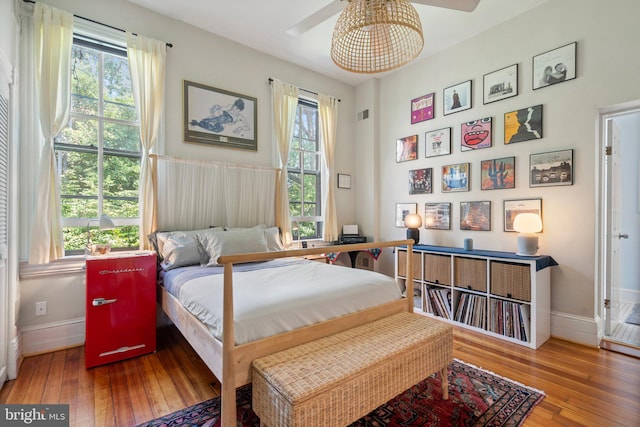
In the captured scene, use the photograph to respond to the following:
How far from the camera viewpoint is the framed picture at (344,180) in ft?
14.7

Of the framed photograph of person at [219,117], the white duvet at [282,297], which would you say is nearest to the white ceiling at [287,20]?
the framed photograph of person at [219,117]

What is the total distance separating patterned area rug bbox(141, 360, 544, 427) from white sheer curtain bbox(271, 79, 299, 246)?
6.68ft

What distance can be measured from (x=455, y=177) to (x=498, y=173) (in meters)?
0.46

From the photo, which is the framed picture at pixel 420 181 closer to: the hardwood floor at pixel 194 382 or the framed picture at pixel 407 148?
the framed picture at pixel 407 148

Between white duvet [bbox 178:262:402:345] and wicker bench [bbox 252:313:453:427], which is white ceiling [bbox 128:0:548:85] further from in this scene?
wicker bench [bbox 252:313:453:427]

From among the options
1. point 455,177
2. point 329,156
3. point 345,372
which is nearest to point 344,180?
point 329,156

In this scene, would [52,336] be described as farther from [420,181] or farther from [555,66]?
[555,66]

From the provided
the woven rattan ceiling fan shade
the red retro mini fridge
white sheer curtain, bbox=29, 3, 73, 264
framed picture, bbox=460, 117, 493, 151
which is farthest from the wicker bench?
framed picture, bbox=460, 117, 493, 151

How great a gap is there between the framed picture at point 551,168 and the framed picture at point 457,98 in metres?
0.96

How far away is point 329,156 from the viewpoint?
14.1 feet

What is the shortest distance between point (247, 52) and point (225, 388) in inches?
140

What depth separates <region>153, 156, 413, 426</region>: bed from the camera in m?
1.42

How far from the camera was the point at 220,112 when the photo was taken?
11.1ft

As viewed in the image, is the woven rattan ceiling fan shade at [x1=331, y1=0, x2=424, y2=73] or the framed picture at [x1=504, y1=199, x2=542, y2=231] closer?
the woven rattan ceiling fan shade at [x1=331, y1=0, x2=424, y2=73]
